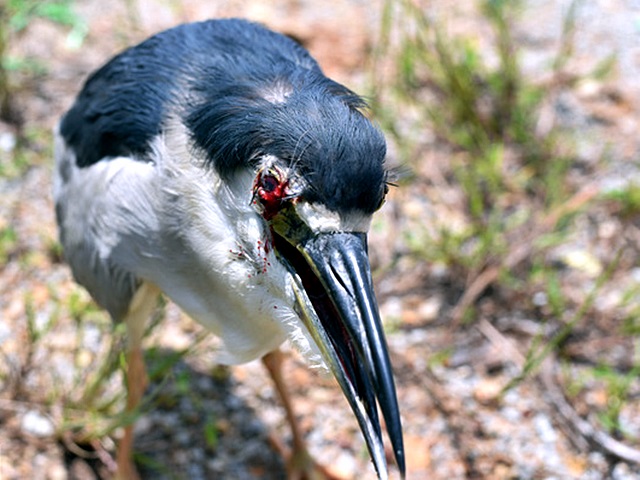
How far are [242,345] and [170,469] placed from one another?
1005mm

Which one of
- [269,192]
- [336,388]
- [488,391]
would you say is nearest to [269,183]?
Result: [269,192]

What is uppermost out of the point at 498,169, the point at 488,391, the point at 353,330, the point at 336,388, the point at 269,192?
the point at 269,192

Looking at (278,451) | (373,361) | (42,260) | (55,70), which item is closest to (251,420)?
(278,451)

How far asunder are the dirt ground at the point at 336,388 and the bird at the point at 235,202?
22cm

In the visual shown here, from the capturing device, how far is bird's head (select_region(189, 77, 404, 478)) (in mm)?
2025

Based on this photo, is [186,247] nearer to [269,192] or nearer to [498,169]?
[269,192]

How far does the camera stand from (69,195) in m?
3.12

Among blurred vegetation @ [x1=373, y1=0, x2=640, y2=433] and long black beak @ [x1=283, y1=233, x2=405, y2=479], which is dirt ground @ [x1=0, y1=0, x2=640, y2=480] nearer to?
blurred vegetation @ [x1=373, y1=0, x2=640, y2=433]

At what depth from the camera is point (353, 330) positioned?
6.63 ft

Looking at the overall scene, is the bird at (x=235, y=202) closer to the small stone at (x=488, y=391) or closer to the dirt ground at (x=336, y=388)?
the dirt ground at (x=336, y=388)

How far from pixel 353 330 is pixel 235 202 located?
0.52 m

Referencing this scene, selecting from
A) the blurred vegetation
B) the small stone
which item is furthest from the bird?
the blurred vegetation

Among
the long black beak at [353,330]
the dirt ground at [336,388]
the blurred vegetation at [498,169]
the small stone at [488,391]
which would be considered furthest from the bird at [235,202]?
the blurred vegetation at [498,169]

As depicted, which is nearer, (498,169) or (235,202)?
(235,202)
